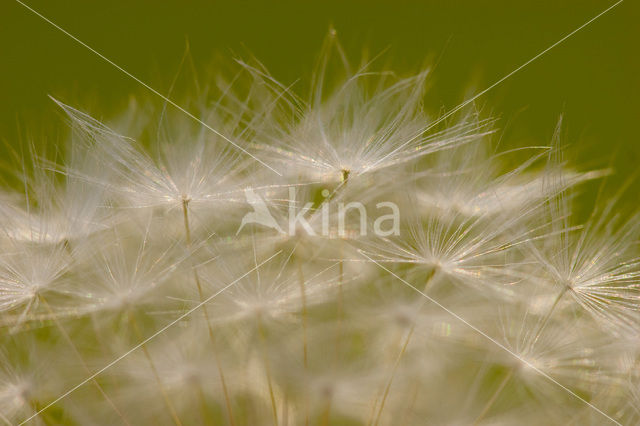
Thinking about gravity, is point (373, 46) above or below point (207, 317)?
above

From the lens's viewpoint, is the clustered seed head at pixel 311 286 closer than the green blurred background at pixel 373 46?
Yes

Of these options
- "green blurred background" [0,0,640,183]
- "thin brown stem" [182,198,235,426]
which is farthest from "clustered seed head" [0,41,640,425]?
"green blurred background" [0,0,640,183]

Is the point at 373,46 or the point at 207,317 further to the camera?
the point at 373,46

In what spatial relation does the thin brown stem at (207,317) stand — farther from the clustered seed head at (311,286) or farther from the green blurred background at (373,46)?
the green blurred background at (373,46)

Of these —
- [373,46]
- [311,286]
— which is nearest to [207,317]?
[311,286]

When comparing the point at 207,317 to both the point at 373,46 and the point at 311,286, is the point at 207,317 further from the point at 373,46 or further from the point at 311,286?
the point at 373,46

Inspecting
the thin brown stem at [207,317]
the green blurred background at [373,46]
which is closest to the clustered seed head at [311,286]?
the thin brown stem at [207,317]

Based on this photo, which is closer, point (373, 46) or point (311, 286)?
point (311, 286)

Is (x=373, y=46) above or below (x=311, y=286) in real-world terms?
above

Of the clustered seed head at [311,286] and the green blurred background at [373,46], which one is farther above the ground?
the green blurred background at [373,46]

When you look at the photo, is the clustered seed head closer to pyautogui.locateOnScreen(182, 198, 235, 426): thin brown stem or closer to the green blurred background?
pyautogui.locateOnScreen(182, 198, 235, 426): thin brown stem
